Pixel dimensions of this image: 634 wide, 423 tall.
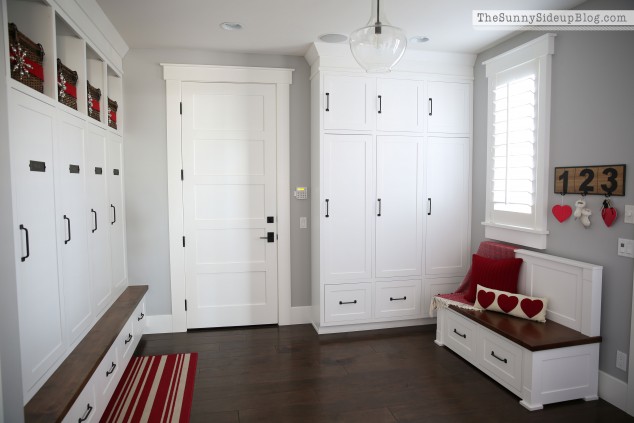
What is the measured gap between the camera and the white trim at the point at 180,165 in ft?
13.3

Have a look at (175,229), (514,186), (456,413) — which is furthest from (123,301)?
(514,186)

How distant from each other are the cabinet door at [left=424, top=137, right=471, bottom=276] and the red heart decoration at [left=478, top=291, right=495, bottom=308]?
91cm

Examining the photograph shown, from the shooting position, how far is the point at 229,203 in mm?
4215

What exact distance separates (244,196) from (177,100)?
3.76ft

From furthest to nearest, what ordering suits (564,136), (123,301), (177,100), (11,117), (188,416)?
(177,100), (123,301), (564,136), (188,416), (11,117)

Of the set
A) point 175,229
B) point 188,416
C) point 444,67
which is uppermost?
point 444,67

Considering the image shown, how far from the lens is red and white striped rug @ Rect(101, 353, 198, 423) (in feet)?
8.75

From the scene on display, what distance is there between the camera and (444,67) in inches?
166

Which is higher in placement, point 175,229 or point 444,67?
point 444,67

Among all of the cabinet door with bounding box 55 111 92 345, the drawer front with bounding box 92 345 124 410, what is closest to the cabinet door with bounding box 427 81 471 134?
the cabinet door with bounding box 55 111 92 345

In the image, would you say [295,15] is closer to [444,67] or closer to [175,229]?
[444,67]

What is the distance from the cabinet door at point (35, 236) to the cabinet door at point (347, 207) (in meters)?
2.34

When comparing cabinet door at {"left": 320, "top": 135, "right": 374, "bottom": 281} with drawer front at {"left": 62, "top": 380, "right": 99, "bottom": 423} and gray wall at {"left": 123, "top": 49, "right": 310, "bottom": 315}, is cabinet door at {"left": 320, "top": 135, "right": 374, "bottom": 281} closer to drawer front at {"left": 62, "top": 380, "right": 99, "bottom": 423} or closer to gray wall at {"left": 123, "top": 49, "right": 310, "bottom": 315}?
gray wall at {"left": 123, "top": 49, "right": 310, "bottom": 315}

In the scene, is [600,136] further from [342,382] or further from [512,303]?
[342,382]
